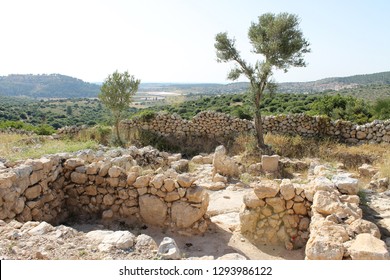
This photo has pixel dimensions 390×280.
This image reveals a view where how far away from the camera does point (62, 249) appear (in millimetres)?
3814

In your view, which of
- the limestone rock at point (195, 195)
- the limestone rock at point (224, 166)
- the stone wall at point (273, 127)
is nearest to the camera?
the limestone rock at point (195, 195)

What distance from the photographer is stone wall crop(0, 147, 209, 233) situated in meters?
5.43

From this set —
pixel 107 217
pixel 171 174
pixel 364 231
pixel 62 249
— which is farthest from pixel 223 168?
pixel 62 249

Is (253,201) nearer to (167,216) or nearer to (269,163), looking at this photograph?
(167,216)

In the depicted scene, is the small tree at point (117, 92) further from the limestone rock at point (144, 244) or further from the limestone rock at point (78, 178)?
the limestone rock at point (144, 244)

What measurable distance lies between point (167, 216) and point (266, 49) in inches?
334

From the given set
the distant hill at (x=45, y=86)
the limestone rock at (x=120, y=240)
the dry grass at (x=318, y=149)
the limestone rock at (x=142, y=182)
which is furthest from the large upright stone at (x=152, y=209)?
the distant hill at (x=45, y=86)

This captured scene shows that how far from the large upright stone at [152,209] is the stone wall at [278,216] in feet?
4.84

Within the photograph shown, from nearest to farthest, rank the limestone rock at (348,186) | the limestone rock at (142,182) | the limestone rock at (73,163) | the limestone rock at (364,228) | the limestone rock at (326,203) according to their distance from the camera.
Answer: the limestone rock at (364,228) < the limestone rock at (326,203) < the limestone rock at (348,186) < the limestone rock at (142,182) < the limestone rock at (73,163)

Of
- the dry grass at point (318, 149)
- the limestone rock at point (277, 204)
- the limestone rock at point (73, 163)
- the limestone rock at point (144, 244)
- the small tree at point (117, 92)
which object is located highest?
the small tree at point (117, 92)

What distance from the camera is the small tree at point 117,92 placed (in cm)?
1345

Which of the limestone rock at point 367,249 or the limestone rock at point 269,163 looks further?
the limestone rock at point 269,163

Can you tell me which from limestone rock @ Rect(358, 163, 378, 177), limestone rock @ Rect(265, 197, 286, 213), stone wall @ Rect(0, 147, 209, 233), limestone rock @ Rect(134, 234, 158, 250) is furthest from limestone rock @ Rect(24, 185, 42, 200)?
limestone rock @ Rect(358, 163, 378, 177)

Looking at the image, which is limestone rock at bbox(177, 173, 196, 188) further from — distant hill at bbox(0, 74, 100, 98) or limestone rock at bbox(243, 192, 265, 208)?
distant hill at bbox(0, 74, 100, 98)
